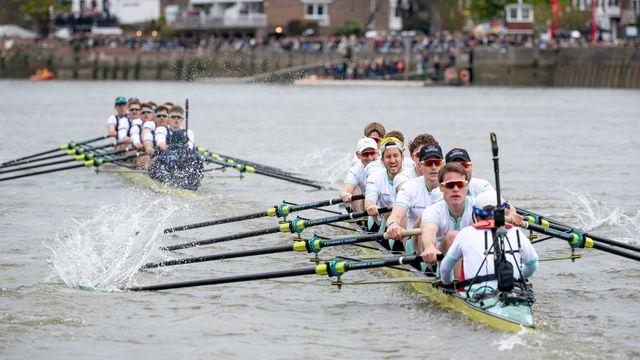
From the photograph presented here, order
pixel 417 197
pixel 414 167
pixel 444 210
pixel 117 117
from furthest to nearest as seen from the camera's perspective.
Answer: pixel 117 117, pixel 414 167, pixel 417 197, pixel 444 210

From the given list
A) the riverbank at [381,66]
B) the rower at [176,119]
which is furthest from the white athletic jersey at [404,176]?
the riverbank at [381,66]

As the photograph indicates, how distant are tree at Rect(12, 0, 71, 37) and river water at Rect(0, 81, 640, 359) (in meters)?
60.8

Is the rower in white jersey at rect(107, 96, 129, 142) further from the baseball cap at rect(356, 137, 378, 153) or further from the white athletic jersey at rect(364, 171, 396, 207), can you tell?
the white athletic jersey at rect(364, 171, 396, 207)

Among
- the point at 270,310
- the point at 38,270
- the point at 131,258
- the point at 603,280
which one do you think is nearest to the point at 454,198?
the point at 270,310

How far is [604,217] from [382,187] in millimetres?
6144

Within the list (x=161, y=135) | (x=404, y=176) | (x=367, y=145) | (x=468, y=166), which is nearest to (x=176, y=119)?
(x=161, y=135)

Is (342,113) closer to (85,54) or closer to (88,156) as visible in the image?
(88,156)

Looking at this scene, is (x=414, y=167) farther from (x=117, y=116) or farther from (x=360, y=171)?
(x=117, y=116)

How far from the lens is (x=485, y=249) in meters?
10.2

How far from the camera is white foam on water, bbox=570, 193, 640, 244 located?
56.9 feet

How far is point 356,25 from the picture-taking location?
79750mm

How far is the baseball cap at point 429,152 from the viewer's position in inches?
462

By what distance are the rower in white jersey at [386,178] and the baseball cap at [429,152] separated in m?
1.48

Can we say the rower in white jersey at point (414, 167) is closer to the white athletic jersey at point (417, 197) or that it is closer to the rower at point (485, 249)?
the white athletic jersey at point (417, 197)
